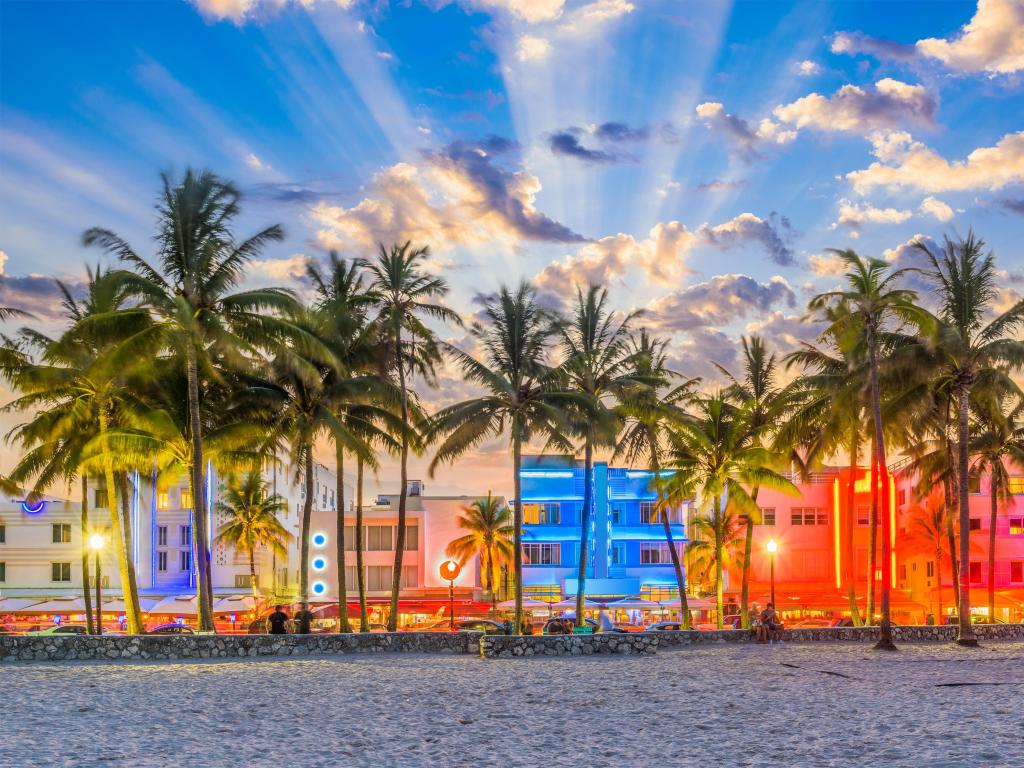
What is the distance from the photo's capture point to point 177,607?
48.5 metres

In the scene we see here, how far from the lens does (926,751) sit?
16484 millimetres

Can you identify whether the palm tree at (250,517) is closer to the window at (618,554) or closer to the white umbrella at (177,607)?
the window at (618,554)

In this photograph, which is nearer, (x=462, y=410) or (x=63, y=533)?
(x=462, y=410)

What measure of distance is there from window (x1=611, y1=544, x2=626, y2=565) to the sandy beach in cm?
4104

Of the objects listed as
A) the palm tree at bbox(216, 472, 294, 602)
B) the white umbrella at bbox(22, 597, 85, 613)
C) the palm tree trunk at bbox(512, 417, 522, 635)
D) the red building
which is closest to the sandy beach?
the palm tree trunk at bbox(512, 417, 522, 635)

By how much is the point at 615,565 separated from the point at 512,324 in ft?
112

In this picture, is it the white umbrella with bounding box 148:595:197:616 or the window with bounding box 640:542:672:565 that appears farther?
the window with bounding box 640:542:672:565

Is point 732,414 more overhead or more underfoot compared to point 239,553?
more overhead

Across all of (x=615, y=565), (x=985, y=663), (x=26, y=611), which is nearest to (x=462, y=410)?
(x=985, y=663)

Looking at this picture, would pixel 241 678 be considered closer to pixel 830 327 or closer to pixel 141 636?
pixel 141 636

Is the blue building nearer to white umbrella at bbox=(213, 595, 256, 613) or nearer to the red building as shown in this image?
the red building

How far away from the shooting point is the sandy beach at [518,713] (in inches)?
651

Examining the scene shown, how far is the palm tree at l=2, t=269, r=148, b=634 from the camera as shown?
109ft

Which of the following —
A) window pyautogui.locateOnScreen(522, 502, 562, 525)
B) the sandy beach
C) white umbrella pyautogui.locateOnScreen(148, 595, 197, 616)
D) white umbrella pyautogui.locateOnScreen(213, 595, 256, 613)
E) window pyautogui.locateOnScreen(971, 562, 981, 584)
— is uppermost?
window pyautogui.locateOnScreen(522, 502, 562, 525)
